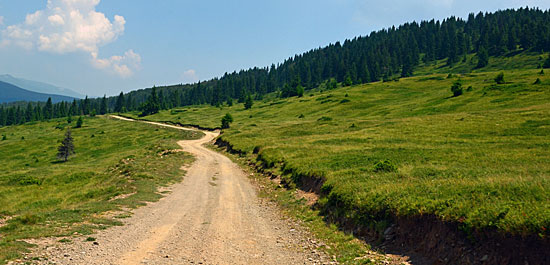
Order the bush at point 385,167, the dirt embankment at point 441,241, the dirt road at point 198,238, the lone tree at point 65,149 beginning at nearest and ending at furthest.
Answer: the dirt embankment at point 441,241
the dirt road at point 198,238
the bush at point 385,167
the lone tree at point 65,149

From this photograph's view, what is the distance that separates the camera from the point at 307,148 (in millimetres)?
34250

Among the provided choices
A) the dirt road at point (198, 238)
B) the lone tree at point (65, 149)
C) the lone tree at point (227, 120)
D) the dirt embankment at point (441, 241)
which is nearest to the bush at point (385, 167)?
the dirt embankment at point (441, 241)

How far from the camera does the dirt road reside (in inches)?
410

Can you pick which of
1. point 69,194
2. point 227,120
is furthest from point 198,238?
point 227,120

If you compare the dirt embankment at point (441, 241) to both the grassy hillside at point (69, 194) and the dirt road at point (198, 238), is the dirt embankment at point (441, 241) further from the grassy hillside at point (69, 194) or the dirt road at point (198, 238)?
the grassy hillside at point (69, 194)

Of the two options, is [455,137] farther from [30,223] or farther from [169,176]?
[30,223]

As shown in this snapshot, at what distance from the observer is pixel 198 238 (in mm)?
12789

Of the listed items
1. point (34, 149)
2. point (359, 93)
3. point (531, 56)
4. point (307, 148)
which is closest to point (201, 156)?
→ point (307, 148)

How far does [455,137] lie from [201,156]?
109 feet

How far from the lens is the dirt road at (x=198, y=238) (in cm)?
1041

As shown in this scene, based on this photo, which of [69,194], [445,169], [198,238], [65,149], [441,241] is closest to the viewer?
[441,241]

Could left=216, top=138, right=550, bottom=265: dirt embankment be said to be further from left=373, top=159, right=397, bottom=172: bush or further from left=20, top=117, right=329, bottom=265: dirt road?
left=373, top=159, right=397, bottom=172: bush

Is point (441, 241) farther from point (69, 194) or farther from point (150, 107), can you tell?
point (150, 107)

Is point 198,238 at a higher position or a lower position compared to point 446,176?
lower
